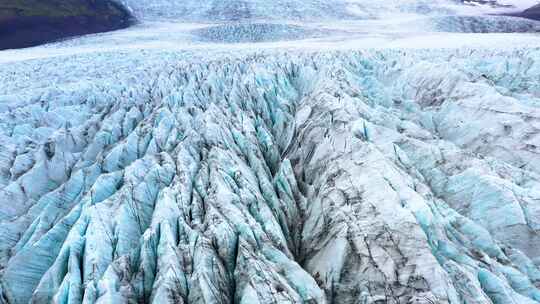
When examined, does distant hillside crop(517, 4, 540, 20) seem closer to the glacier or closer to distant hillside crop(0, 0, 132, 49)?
the glacier

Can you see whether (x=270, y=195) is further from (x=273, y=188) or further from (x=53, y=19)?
(x=53, y=19)

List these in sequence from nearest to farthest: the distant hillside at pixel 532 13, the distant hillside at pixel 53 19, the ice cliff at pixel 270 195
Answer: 1. the ice cliff at pixel 270 195
2. the distant hillside at pixel 53 19
3. the distant hillside at pixel 532 13

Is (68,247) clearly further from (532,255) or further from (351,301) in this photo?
(532,255)

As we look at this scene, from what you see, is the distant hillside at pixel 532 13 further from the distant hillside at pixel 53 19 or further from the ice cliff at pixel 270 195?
the distant hillside at pixel 53 19

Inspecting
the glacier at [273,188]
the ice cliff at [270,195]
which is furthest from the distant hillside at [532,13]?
the ice cliff at [270,195]

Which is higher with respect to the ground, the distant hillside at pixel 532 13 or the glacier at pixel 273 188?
the distant hillside at pixel 532 13

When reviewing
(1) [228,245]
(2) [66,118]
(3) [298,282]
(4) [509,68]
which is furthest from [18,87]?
(4) [509,68]

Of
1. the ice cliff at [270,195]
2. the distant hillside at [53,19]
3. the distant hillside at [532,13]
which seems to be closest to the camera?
the ice cliff at [270,195]
